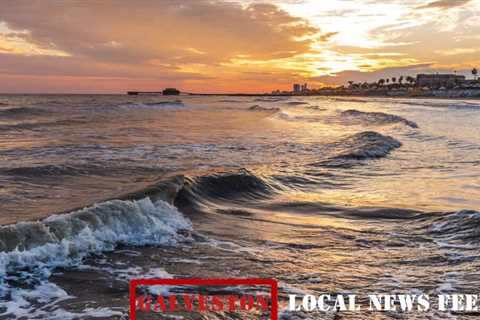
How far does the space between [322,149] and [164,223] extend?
11656 mm

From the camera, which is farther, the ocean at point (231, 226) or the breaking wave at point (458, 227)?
the breaking wave at point (458, 227)

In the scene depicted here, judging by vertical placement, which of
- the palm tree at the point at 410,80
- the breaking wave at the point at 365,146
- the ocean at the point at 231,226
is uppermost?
the palm tree at the point at 410,80

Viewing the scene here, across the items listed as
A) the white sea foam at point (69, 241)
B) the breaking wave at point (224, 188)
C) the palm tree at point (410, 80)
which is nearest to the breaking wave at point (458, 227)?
the breaking wave at point (224, 188)

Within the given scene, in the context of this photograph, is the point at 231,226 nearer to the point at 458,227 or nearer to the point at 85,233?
the point at 85,233

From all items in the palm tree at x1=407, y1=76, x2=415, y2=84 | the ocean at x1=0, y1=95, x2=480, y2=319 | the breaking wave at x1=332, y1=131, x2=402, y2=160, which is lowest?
the ocean at x1=0, y1=95, x2=480, y2=319

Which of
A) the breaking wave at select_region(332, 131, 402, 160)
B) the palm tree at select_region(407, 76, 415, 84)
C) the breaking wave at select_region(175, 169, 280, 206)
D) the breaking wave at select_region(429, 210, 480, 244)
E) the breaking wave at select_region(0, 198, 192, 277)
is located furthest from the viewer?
the palm tree at select_region(407, 76, 415, 84)

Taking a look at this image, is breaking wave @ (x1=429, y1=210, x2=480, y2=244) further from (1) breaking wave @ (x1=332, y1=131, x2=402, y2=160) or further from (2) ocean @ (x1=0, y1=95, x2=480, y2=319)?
(1) breaking wave @ (x1=332, y1=131, x2=402, y2=160)

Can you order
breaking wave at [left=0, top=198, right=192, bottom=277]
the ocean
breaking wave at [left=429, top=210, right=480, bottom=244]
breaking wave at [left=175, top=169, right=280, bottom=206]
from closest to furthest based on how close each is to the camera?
the ocean, breaking wave at [left=0, top=198, right=192, bottom=277], breaking wave at [left=429, top=210, right=480, bottom=244], breaking wave at [left=175, top=169, right=280, bottom=206]

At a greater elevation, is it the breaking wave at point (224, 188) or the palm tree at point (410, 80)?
the palm tree at point (410, 80)

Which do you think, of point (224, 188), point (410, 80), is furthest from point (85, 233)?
point (410, 80)

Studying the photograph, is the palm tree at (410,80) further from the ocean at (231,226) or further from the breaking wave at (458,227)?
the breaking wave at (458,227)

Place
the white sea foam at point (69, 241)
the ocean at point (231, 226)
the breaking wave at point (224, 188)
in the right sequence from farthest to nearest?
the breaking wave at point (224, 188) → the ocean at point (231, 226) → the white sea foam at point (69, 241)

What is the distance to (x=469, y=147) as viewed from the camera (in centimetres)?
Result: 1755

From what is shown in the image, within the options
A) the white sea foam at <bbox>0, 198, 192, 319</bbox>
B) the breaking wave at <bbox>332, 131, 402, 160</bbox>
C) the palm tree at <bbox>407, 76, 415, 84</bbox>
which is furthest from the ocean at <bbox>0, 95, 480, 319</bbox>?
the palm tree at <bbox>407, 76, 415, 84</bbox>
